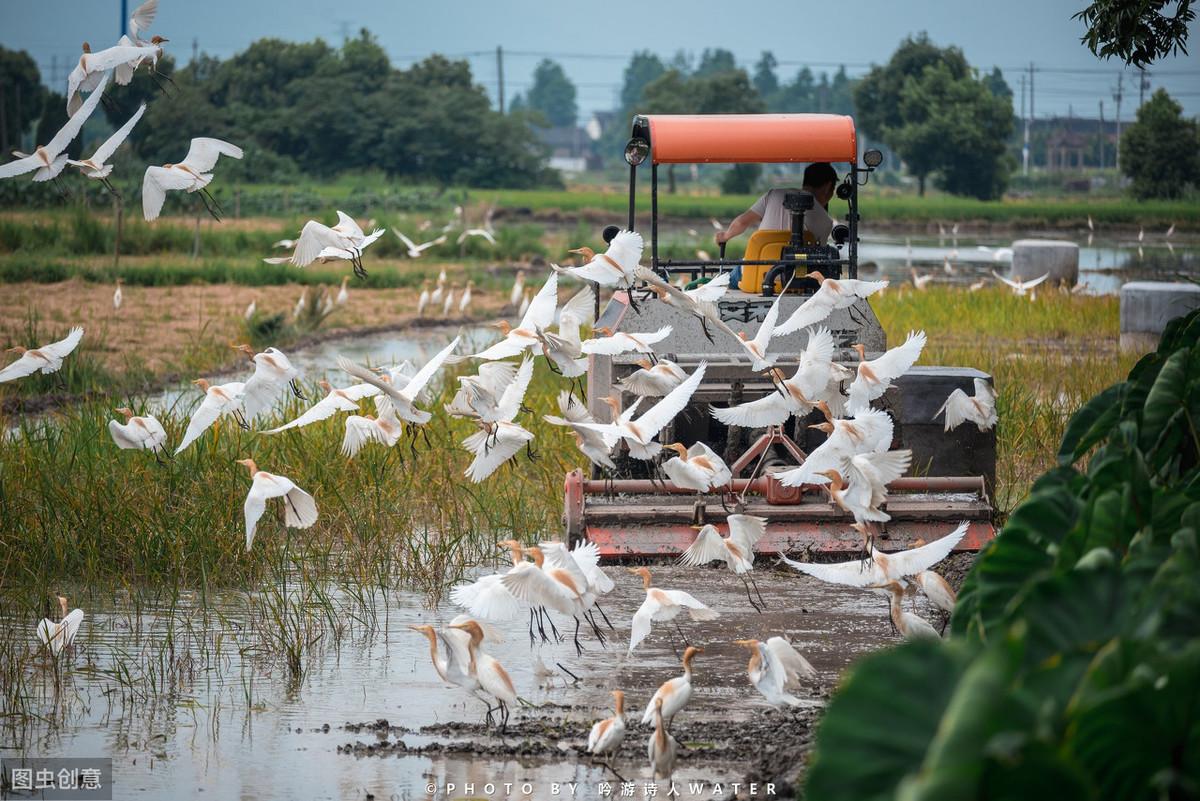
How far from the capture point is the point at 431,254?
3228cm

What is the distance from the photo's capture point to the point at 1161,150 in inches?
2200

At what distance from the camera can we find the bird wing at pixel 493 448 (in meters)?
6.30

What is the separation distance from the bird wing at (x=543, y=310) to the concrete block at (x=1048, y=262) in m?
19.4

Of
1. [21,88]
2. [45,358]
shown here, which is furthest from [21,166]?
[21,88]

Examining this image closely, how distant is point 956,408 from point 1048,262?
1787cm

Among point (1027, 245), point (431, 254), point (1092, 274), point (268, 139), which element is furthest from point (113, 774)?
point (268, 139)

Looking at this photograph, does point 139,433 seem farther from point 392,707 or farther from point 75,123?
point 392,707

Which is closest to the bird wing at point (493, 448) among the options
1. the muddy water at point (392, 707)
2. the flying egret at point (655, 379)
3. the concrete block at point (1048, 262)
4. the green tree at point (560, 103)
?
the flying egret at point (655, 379)

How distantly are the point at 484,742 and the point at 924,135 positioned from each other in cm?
6525

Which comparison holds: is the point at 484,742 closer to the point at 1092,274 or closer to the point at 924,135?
the point at 1092,274

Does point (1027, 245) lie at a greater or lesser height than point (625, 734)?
greater

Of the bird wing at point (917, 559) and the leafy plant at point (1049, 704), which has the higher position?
the leafy plant at point (1049, 704)

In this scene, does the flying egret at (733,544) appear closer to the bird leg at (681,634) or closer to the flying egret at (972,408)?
the bird leg at (681,634)

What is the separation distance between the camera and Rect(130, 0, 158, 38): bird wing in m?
6.24
